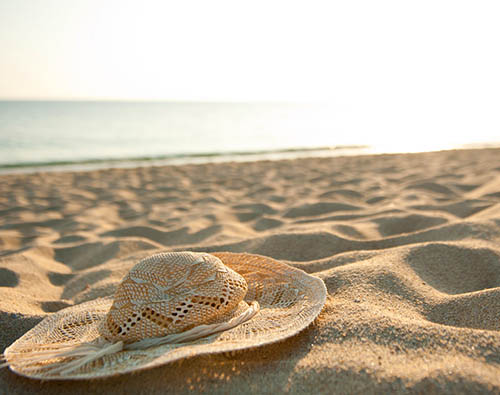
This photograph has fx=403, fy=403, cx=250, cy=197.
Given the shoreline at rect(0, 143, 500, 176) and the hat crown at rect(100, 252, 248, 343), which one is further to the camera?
the shoreline at rect(0, 143, 500, 176)

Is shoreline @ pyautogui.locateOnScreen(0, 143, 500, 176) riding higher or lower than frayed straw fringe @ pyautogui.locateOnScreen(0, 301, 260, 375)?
lower

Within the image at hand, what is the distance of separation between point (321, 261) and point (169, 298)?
107 centimetres

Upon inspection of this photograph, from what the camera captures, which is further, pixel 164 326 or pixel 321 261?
pixel 321 261

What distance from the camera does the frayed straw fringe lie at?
105 cm

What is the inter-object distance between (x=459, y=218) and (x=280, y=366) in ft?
6.69

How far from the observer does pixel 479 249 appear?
1.93m

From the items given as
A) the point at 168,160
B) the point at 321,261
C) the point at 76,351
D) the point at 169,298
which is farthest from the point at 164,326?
the point at 168,160

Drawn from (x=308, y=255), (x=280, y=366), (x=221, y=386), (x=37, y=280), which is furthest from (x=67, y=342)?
(x=308, y=255)

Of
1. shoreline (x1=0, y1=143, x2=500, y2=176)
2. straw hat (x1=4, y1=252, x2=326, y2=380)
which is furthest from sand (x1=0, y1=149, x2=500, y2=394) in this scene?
shoreline (x1=0, y1=143, x2=500, y2=176)

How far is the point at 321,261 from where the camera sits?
2045 mm

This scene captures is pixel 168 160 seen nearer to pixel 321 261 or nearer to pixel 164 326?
pixel 321 261

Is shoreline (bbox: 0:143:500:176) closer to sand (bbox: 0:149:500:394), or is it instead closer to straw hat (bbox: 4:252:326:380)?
sand (bbox: 0:149:500:394)

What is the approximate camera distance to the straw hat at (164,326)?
1.05 meters

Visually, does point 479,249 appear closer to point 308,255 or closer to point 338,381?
point 308,255
